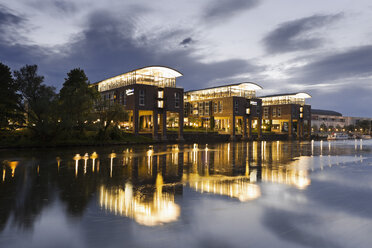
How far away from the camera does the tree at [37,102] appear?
38906 mm

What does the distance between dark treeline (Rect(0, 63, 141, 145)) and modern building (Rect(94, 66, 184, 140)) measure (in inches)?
535

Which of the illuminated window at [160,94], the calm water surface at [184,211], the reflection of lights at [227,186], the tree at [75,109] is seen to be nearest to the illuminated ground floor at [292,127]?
the illuminated window at [160,94]

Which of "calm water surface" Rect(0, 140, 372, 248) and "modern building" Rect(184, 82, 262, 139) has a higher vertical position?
"modern building" Rect(184, 82, 262, 139)

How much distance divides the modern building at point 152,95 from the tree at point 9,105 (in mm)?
18261

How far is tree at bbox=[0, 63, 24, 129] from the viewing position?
40.4 metres

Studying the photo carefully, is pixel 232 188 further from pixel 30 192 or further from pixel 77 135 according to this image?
pixel 77 135

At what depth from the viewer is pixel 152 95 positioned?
63.6 metres

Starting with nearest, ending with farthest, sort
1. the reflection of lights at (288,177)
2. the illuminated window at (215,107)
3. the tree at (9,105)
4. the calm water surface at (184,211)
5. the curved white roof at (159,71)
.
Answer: the calm water surface at (184,211)
the reflection of lights at (288,177)
the tree at (9,105)
the curved white roof at (159,71)
the illuminated window at (215,107)

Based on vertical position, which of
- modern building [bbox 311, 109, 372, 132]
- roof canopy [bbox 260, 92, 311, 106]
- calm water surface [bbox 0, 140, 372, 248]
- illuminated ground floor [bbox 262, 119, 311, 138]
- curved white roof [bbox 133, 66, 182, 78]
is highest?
curved white roof [bbox 133, 66, 182, 78]

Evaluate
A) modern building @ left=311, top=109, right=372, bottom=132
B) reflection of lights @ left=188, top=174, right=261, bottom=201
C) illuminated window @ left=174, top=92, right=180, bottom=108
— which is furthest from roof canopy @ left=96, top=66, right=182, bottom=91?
modern building @ left=311, top=109, right=372, bottom=132

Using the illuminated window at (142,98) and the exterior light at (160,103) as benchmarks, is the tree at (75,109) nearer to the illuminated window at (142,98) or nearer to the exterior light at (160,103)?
the illuminated window at (142,98)

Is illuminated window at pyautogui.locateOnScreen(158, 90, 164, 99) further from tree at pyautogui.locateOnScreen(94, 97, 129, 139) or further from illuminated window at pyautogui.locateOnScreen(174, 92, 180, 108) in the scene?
tree at pyautogui.locateOnScreen(94, 97, 129, 139)

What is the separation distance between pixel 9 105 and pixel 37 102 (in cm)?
643

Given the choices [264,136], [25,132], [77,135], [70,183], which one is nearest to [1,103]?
[25,132]
